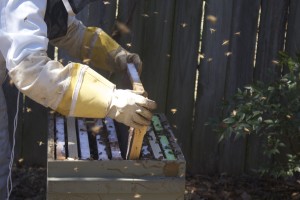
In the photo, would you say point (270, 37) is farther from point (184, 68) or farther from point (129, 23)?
point (129, 23)

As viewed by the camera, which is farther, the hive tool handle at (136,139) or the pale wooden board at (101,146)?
the pale wooden board at (101,146)

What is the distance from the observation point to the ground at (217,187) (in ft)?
15.0

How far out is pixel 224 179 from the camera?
16.0 feet

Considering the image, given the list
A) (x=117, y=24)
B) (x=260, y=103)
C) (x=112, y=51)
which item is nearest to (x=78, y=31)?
(x=112, y=51)

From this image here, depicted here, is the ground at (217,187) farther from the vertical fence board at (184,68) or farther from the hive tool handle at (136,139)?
the hive tool handle at (136,139)

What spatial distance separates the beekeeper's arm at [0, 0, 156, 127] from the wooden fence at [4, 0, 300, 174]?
1.62 metres

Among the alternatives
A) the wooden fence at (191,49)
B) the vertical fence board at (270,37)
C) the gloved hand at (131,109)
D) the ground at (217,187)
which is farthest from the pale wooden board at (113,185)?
the vertical fence board at (270,37)

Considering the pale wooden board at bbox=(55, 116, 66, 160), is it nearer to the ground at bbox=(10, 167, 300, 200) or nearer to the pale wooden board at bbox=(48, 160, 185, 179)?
the pale wooden board at bbox=(48, 160, 185, 179)

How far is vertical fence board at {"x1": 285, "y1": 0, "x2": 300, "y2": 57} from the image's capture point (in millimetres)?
4629

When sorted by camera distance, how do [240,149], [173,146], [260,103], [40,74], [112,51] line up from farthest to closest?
[240,149] → [260,103] → [112,51] → [173,146] → [40,74]

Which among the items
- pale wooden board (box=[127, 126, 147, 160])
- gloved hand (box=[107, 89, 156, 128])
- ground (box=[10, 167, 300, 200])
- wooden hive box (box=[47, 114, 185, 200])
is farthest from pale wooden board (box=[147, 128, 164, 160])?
ground (box=[10, 167, 300, 200])

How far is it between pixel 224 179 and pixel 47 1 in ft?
7.91

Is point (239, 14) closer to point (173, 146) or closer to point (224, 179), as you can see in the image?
point (224, 179)

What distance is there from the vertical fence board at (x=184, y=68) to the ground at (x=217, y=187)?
30 cm
